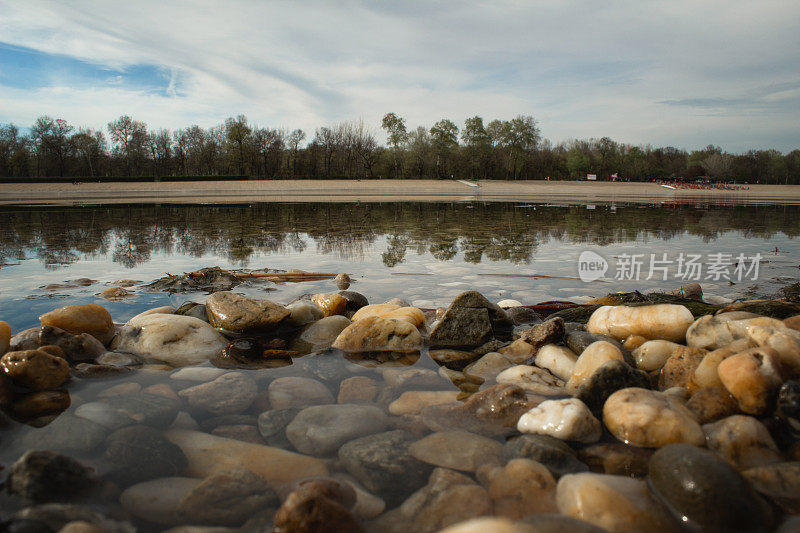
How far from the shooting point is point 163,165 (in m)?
66.6

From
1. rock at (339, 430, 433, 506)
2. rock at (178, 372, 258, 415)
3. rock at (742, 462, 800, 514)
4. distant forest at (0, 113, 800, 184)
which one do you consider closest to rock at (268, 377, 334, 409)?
rock at (178, 372, 258, 415)

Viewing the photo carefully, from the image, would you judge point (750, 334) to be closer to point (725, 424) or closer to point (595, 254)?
point (725, 424)

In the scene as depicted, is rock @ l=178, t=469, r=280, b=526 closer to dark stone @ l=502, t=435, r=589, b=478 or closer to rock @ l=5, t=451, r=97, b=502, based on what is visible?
rock @ l=5, t=451, r=97, b=502

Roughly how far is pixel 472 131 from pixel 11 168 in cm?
6465

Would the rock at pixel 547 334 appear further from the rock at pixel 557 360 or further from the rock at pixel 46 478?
the rock at pixel 46 478

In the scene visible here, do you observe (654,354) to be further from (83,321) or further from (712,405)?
(83,321)

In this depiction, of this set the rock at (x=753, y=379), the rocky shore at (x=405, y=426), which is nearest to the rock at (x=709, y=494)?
the rocky shore at (x=405, y=426)

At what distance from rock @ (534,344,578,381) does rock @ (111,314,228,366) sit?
2301 mm

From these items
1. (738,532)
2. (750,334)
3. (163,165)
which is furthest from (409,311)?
(163,165)

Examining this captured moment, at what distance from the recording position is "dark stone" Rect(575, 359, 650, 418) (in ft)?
7.86

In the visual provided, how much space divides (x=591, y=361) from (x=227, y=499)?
81.6 inches

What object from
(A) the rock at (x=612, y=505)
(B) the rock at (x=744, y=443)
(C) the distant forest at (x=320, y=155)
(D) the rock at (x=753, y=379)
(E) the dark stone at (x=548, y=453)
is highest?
(C) the distant forest at (x=320, y=155)

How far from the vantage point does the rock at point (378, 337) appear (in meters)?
3.44

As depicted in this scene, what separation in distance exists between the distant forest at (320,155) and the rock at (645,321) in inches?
2452
